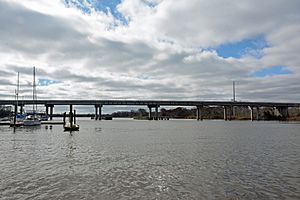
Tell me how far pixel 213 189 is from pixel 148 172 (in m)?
6.40

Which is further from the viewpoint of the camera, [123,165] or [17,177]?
[123,165]

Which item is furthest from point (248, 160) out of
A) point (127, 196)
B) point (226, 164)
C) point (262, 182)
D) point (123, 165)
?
point (127, 196)

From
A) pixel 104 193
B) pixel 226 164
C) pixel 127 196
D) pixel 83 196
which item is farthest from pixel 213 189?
pixel 226 164

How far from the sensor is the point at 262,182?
768 inches

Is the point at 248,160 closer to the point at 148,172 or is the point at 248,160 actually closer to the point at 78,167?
the point at 148,172

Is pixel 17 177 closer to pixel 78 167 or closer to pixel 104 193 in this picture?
pixel 78 167

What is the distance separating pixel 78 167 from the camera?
82.8ft

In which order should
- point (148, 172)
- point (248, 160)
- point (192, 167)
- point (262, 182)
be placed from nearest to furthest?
point (262, 182) → point (148, 172) → point (192, 167) → point (248, 160)

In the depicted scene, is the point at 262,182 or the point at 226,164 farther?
the point at 226,164

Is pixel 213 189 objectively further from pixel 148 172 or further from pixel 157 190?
pixel 148 172

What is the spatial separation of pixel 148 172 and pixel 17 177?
8.83 meters

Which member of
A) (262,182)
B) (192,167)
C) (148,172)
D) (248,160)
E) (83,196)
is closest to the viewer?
(83,196)

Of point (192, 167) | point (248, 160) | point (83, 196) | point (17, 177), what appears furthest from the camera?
point (248, 160)

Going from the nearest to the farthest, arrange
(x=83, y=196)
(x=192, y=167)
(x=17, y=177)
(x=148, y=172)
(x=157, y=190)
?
1. (x=83, y=196)
2. (x=157, y=190)
3. (x=17, y=177)
4. (x=148, y=172)
5. (x=192, y=167)
